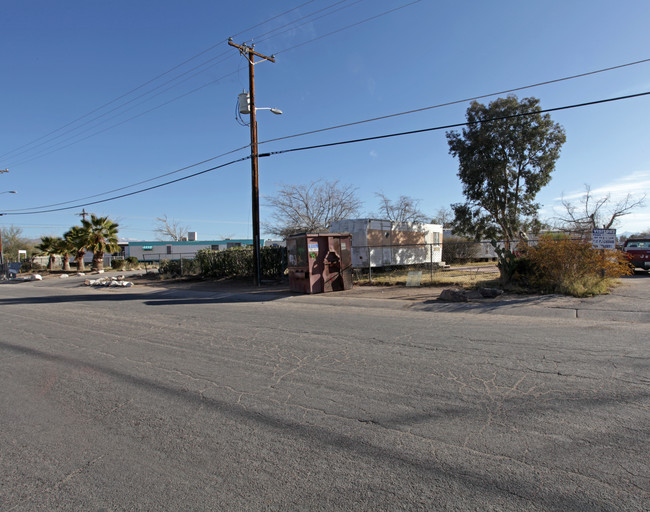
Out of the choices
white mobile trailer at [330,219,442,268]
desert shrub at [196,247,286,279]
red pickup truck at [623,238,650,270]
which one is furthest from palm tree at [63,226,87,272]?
red pickup truck at [623,238,650,270]

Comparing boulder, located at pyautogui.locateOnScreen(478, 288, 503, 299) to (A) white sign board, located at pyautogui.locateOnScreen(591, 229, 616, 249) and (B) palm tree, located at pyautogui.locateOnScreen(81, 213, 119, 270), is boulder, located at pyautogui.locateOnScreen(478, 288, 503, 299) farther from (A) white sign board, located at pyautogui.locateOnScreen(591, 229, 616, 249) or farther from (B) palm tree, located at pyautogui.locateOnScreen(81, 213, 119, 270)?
(B) palm tree, located at pyautogui.locateOnScreen(81, 213, 119, 270)

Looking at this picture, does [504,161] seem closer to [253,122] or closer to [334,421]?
[253,122]

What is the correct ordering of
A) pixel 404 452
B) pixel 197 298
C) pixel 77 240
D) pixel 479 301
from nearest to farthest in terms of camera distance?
pixel 404 452 → pixel 479 301 → pixel 197 298 → pixel 77 240

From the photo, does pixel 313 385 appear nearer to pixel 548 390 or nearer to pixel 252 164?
pixel 548 390

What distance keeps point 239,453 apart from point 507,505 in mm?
1948

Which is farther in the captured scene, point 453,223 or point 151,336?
point 453,223

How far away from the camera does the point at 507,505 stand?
2.48 m

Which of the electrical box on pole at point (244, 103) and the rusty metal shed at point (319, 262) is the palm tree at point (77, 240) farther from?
the rusty metal shed at point (319, 262)

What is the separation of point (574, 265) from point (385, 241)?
35.2 feet

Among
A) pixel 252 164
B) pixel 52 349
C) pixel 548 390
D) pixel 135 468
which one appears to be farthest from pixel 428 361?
pixel 252 164

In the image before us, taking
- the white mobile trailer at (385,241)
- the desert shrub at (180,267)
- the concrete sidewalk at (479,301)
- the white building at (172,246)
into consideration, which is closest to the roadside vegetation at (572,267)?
the concrete sidewalk at (479,301)

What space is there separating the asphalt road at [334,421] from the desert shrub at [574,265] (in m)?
4.36

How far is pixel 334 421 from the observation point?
3.73 meters

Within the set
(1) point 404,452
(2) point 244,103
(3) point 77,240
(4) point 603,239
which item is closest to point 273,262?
(2) point 244,103
